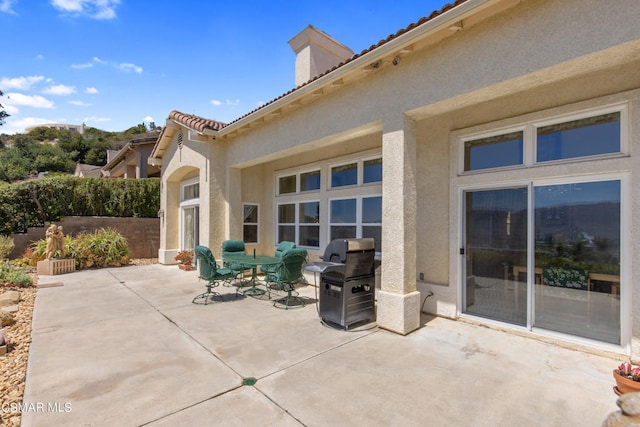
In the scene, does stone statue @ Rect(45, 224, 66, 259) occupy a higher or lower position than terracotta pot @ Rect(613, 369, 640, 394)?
higher

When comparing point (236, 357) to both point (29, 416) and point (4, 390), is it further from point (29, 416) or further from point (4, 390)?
point (4, 390)

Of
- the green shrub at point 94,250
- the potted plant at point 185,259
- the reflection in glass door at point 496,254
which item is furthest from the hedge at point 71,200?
the reflection in glass door at point 496,254

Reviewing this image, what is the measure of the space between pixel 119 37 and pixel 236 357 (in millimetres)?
12409

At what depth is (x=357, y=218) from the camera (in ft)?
28.2

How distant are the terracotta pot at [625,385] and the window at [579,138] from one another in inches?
129

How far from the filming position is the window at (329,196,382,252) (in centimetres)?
816

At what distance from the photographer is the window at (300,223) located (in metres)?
9.95

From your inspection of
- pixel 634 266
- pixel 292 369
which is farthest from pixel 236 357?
pixel 634 266

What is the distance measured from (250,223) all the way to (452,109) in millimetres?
8384

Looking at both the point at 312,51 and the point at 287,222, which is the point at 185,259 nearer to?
the point at 287,222

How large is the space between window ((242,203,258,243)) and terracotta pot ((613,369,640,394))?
10.3 m

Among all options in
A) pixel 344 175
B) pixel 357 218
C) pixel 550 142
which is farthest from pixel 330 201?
pixel 550 142

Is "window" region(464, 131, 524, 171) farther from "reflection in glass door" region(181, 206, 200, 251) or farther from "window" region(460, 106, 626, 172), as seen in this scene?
"reflection in glass door" region(181, 206, 200, 251)

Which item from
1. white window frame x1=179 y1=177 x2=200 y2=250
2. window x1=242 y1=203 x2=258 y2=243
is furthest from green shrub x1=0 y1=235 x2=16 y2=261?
window x1=242 y1=203 x2=258 y2=243
